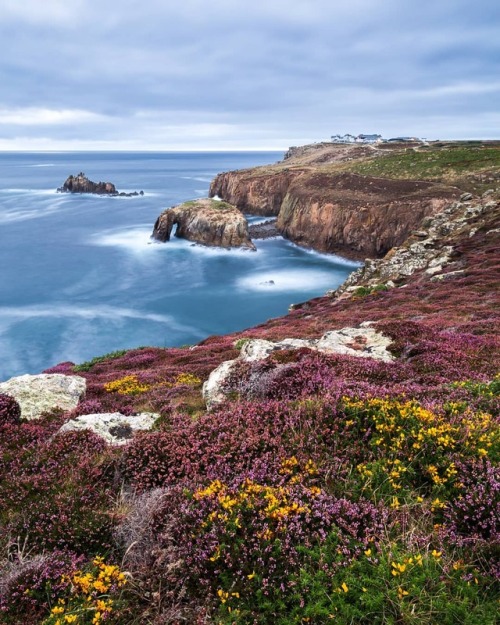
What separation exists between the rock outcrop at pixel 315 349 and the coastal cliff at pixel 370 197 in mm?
65325

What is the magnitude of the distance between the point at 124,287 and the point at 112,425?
6724cm

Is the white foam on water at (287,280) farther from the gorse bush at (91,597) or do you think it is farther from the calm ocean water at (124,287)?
the gorse bush at (91,597)

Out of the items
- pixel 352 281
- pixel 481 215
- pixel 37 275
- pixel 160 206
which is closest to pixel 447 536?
pixel 352 281

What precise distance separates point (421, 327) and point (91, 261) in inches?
3275

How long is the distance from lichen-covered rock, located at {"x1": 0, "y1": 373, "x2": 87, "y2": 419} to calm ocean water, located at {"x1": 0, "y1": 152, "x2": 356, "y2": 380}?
36311mm

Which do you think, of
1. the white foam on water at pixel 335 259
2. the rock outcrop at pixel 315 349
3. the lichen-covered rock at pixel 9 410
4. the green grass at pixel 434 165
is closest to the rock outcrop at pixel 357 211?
the white foam on water at pixel 335 259

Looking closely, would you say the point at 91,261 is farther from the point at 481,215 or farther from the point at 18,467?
the point at 18,467

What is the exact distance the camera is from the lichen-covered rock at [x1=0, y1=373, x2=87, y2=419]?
445 inches

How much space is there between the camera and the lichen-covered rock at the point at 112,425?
8.48m

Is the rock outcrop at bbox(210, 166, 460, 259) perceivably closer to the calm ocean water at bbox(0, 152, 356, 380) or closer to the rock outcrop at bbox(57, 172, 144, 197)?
the calm ocean water at bbox(0, 152, 356, 380)

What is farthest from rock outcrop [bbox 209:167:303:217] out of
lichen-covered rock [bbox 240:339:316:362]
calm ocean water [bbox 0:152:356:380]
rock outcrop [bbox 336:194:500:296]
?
lichen-covered rock [bbox 240:339:316:362]

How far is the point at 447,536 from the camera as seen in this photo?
4664mm

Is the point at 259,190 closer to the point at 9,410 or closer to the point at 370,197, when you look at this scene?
the point at 370,197

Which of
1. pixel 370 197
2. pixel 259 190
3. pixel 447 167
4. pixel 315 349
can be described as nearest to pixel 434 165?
pixel 447 167
